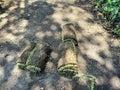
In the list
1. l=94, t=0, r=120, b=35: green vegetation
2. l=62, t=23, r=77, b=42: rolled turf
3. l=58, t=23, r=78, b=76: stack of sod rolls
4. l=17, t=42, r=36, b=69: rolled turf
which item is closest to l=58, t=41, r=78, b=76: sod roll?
l=58, t=23, r=78, b=76: stack of sod rolls

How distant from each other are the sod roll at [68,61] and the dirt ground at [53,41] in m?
0.16

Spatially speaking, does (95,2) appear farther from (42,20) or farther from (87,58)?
(87,58)

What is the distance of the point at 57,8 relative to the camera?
7441 millimetres

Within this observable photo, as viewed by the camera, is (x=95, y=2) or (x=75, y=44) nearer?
(x=75, y=44)

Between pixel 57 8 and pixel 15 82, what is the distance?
9.79ft

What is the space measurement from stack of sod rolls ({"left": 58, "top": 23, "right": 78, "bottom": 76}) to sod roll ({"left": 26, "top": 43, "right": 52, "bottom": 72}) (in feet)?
1.17

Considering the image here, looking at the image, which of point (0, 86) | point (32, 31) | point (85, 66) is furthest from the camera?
point (32, 31)

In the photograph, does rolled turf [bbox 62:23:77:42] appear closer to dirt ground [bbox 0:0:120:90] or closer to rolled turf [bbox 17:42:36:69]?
dirt ground [bbox 0:0:120:90]

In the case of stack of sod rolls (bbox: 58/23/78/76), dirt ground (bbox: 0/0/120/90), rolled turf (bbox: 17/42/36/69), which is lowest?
dirt ground (bbox: 0/0/120/90)

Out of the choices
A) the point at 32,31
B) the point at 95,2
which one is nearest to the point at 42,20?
the point at 32,31

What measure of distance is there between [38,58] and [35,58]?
6cm

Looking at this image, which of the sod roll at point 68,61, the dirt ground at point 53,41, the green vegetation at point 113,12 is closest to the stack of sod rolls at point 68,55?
the sod roll at point 68,61

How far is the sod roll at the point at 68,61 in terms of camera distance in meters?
5.14

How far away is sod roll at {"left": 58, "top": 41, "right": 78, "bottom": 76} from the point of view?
5.14 meters
